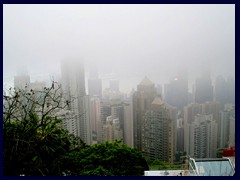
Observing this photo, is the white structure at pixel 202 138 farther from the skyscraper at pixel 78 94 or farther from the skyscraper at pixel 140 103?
the skyscraper at pixel 78 94

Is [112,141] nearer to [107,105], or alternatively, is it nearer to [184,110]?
[107,105]

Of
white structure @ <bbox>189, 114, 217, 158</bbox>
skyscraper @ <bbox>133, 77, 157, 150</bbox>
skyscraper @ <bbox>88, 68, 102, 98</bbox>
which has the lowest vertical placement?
white structure @ <bbox>189, 114, 217, 158</bbox>

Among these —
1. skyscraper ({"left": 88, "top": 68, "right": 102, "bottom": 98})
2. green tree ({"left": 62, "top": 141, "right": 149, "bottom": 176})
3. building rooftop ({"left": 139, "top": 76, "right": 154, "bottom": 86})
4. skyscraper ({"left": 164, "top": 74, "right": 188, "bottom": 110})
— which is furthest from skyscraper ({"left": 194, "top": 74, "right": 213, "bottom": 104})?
skyscraper ({"left": 88, "top": 68, "right": 102, "bottom": 98})

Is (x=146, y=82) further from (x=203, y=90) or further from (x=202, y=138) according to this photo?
(x=202, y=138)

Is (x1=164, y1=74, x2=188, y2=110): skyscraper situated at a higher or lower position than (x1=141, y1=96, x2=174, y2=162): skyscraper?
higher

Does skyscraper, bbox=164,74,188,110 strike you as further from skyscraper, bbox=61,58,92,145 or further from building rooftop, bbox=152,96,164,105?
skyscraper, bbox=61,58,92,145

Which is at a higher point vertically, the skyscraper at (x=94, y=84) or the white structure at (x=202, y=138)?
the skyscraper at (x=94, y=84)

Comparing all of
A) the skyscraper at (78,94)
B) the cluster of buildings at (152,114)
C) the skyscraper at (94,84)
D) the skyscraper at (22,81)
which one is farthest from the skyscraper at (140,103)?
the skyscraper at (22,81)
